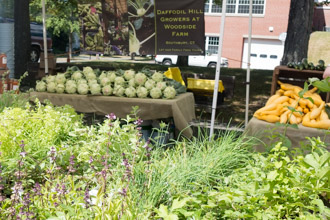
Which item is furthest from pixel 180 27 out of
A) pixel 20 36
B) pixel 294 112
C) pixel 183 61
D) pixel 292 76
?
pixel 183 61

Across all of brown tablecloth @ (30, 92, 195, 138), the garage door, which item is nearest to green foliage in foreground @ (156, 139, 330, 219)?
brown tablecloth @ (30, 92, 195, 138)

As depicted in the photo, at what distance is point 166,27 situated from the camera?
671 cm

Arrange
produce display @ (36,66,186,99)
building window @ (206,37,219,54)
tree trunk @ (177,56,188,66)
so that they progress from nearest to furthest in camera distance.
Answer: produce display @ (36,66,186,99) < tree trunk @ (177,56,188,66) < building window @ (206,37,219,54)

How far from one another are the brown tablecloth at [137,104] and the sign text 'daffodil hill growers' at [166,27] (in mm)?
924

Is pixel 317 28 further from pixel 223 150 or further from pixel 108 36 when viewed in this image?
pixel 223 150

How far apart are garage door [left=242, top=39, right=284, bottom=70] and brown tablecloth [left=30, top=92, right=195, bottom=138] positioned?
28.5 metres

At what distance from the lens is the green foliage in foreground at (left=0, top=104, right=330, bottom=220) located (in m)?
2.18

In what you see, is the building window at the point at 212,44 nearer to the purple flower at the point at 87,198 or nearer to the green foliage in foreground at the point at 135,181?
the green foliage in foreground at the point at 135,181

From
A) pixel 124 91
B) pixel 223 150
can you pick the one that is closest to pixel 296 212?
pixel 223 150

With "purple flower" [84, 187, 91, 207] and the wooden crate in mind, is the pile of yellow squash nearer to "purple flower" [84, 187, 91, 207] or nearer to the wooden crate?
the wooden crate

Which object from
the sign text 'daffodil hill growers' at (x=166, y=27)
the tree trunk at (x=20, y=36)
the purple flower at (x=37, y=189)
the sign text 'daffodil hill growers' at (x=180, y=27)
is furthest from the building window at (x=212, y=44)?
the purple flower at (x=37, y=189)

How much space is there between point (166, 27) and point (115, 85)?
4.83 feet

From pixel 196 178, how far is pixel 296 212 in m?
0.67

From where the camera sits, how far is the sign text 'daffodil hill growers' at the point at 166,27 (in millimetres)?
6492
